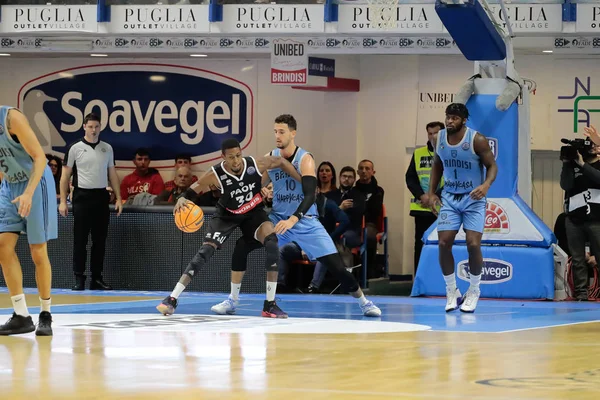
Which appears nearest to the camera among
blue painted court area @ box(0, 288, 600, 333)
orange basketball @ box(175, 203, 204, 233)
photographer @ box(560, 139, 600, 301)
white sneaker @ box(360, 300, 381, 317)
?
blue painted court area @ box(0, 288, 600, 333)

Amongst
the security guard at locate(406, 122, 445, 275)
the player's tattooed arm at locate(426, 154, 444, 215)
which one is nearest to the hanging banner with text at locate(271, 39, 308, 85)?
the security guard at locate(406, 122, 445, 275)

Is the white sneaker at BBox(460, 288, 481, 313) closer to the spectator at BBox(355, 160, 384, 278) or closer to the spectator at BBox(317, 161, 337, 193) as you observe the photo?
the spectator at BBox(317, 161, 337, 193)

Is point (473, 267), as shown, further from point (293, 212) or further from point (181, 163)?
point (181, 163)

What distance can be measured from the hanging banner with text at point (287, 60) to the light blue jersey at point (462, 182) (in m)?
4.75

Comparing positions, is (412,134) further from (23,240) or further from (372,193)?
(23,240)

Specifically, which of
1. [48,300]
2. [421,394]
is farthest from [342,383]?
[48,300]

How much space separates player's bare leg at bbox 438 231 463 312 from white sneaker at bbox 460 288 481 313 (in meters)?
0.14

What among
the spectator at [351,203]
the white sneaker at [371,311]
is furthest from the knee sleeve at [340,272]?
the spectator at [351,203]

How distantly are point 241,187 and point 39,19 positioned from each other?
6643 millimetres

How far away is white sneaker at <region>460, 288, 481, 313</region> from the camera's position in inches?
464

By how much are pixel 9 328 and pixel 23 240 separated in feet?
21.8

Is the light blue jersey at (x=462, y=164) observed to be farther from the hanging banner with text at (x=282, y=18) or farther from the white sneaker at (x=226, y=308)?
the hanging banner with text at (x=282, y=18)

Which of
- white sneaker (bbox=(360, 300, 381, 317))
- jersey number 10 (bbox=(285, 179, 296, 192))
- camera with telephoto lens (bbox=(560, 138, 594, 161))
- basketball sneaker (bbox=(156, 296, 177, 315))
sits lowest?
white sneaker (bbox=(360, 300, 381, 317))

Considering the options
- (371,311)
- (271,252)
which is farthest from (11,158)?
(371,311)
